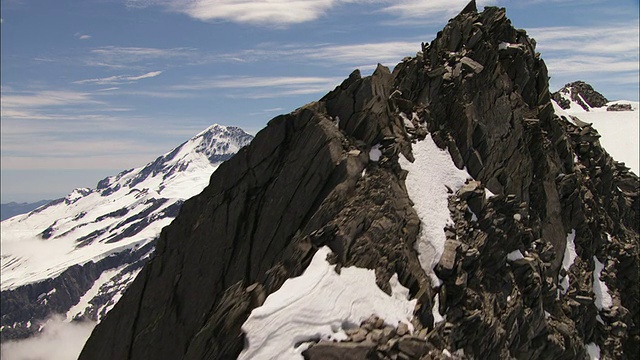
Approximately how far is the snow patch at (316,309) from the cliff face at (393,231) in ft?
1.97

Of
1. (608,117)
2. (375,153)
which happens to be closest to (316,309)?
(375,153)

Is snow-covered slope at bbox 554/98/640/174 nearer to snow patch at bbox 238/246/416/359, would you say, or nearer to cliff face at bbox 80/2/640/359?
cliff face at bbox 80/2/640/359

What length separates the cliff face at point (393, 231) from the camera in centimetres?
2438

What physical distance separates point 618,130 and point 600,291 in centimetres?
9518

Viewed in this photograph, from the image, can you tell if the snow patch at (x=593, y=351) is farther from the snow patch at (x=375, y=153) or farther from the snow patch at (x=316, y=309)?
the snow patch at (x=375, y=153)

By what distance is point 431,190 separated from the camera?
3319 cm

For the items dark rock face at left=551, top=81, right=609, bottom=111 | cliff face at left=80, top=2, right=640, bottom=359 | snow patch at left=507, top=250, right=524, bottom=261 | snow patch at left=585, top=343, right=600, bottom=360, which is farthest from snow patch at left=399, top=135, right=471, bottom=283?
dark rock face at left=551, top=81, right=609, bottom=111

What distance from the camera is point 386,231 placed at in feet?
85.8

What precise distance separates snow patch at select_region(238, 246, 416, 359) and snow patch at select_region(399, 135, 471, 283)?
5157 millimetres

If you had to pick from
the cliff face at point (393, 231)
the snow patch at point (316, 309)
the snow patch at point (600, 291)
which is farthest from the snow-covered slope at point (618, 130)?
the snow patch at point (316, 309)

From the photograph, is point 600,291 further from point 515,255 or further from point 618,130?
point 618,130

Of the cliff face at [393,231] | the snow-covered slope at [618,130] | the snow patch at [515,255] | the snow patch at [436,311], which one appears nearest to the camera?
the cliff face at [393,231]

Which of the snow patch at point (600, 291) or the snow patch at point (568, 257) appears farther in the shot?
the snow patch at point (600, 291)

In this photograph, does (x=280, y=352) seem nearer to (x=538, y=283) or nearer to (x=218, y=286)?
(x=218, y=286)
